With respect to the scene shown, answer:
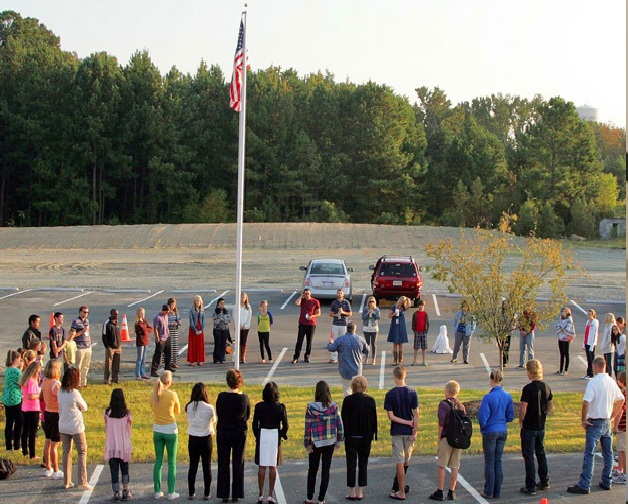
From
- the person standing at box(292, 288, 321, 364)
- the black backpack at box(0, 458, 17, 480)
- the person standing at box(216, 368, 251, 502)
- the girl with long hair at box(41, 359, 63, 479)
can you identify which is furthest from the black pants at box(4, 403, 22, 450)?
the person standing at box(292, 288, 321, 364)

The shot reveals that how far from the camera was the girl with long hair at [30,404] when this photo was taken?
40.3ft

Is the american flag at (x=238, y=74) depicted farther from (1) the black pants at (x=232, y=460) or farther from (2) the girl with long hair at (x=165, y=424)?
(1) the black pants at (x=232, y=460)

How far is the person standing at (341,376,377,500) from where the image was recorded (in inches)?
413

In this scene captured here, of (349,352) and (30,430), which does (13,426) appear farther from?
(349,352)

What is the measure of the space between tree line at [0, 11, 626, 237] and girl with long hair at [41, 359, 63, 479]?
2450 inches

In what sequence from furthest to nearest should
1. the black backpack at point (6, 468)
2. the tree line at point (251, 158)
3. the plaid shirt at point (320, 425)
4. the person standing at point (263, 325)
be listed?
the tree line at point (251, 158), the person standing at point (263, 325), the black backpack at point (6, 468), the plaid shirt at point (320, 425)

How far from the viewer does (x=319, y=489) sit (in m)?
10.8

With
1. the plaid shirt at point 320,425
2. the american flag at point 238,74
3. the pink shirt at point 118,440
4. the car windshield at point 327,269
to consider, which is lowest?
the pink shirt at point 118,440

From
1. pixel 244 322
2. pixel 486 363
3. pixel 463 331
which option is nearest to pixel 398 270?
pixel 486 363

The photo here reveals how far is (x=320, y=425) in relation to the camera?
10.3m

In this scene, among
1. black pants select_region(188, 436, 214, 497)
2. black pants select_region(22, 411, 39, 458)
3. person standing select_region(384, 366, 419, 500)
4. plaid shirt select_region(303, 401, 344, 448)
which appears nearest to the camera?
plaid shirt select_region(303, 401, 344, 448)

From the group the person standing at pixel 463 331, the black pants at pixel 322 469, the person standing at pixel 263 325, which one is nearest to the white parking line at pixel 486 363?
the person standing at pixel 463 331

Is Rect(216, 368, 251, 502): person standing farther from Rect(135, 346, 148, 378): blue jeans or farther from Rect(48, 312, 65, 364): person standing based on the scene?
Rect(135, 346, 148, 378): blue jeans

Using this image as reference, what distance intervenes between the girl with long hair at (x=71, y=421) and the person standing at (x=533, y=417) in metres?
5.34
